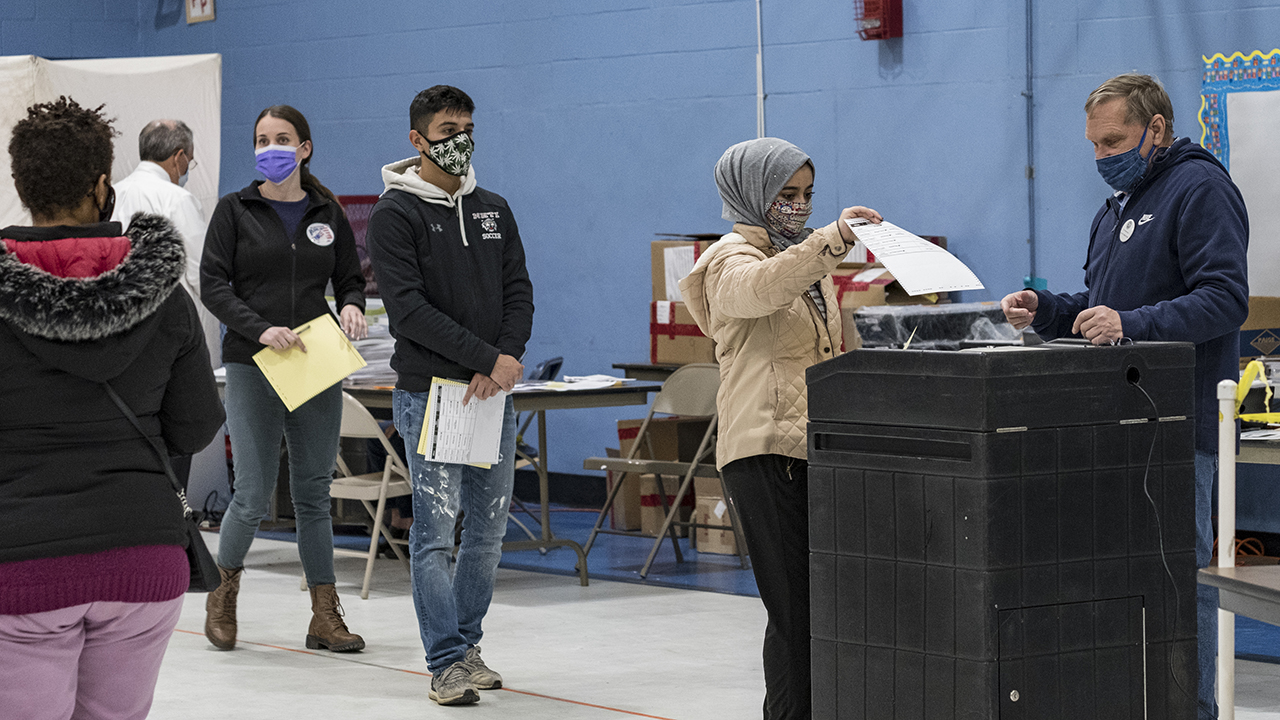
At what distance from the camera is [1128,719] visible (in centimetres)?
220

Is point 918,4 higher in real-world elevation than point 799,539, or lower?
higher

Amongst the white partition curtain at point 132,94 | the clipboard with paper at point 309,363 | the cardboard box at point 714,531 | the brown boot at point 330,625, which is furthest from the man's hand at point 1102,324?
the white partition curtain at point 132,94

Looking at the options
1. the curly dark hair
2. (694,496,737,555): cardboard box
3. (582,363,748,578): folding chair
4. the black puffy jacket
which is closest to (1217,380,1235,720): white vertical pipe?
the black puffy jacket

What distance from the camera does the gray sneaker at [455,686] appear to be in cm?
390

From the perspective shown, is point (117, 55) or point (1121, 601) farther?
point (117, 55)

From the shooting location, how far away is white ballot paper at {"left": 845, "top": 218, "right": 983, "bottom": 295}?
2261 mm

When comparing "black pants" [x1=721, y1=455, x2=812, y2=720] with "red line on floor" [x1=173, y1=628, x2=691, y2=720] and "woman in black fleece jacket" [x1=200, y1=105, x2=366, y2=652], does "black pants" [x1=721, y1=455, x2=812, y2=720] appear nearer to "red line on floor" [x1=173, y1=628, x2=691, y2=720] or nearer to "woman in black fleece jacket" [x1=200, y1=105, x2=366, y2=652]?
"red line on floor" [x1=173, y1=628, x2=691, y2=720]

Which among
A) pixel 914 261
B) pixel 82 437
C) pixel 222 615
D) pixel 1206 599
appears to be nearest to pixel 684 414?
pixel 222 615

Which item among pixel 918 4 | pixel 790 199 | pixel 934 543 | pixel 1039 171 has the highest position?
pixel 918 4

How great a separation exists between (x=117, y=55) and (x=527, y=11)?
3434 millimetres

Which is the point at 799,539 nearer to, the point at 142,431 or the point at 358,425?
the point at 142,431

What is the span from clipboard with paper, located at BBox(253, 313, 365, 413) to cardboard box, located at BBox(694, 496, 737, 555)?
231 cm

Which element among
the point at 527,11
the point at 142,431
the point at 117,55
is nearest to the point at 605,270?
the point at 527,11

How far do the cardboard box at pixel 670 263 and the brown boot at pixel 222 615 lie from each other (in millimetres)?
2537
